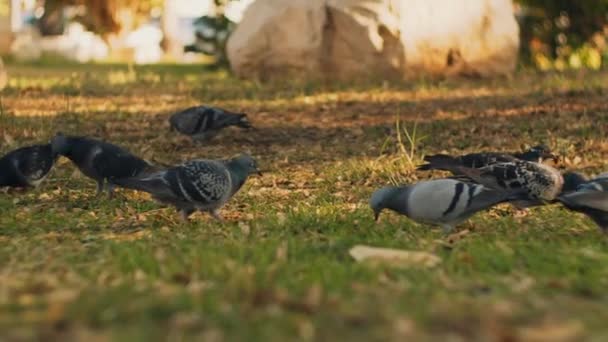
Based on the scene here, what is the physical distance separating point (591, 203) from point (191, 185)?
236 centimetres

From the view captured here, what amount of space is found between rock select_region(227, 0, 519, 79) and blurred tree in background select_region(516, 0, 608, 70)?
10.5 feet

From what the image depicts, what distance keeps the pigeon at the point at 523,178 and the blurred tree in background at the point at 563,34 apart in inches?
439

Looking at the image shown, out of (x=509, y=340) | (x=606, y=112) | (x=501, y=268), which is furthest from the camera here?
(x=606, y=112)

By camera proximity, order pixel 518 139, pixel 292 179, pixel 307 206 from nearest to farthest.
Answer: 1. pixel 307 206
2. pixel 292 179
3. pixel 518 139

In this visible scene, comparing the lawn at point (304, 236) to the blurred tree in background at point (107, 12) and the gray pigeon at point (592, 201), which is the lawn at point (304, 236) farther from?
the blurred tree in background at point (107, 12)

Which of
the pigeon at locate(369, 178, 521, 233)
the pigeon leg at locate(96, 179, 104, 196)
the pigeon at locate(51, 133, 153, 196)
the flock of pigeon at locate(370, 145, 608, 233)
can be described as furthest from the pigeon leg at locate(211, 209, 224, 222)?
the pigeon leg at locate(96, 179, 104, 196)

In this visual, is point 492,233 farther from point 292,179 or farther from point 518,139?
point 518,139

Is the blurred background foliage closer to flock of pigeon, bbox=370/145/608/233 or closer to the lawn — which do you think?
the lawn

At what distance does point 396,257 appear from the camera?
5469 millimetres

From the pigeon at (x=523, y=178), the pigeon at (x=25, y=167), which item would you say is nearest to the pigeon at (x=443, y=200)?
the pigeon at (x=523, y=178)

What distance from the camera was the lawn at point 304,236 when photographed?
4141 mm

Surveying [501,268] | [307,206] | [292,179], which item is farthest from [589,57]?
[501,268]

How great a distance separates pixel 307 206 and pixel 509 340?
3.84 m

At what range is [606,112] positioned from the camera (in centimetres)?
1186
